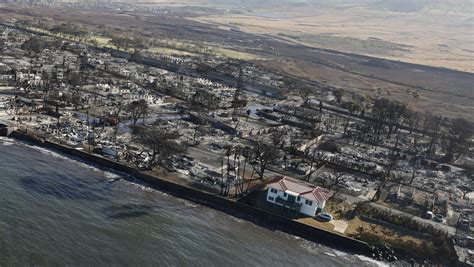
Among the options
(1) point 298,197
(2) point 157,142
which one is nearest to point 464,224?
(1) point 298,197

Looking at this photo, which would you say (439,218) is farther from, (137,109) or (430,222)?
(137,109)

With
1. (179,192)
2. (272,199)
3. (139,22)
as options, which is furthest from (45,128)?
(139,22)

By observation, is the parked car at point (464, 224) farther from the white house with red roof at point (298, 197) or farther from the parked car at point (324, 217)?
the white house with red roof at point (298, 197)

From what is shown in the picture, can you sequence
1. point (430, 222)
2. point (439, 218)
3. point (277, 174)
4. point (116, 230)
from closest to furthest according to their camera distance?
point (116, 230), point (430, 222), point (439, 218), point (277, 174)

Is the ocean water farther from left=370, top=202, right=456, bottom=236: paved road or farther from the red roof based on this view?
left=370, top=202, right=456, bottom=236: paved road

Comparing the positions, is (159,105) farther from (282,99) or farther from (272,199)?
(272,199)

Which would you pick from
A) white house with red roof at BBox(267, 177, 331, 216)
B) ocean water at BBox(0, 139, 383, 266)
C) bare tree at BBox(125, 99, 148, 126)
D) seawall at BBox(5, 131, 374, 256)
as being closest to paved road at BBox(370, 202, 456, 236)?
white house with red roof at BBox(267, 177, 331, 216)
